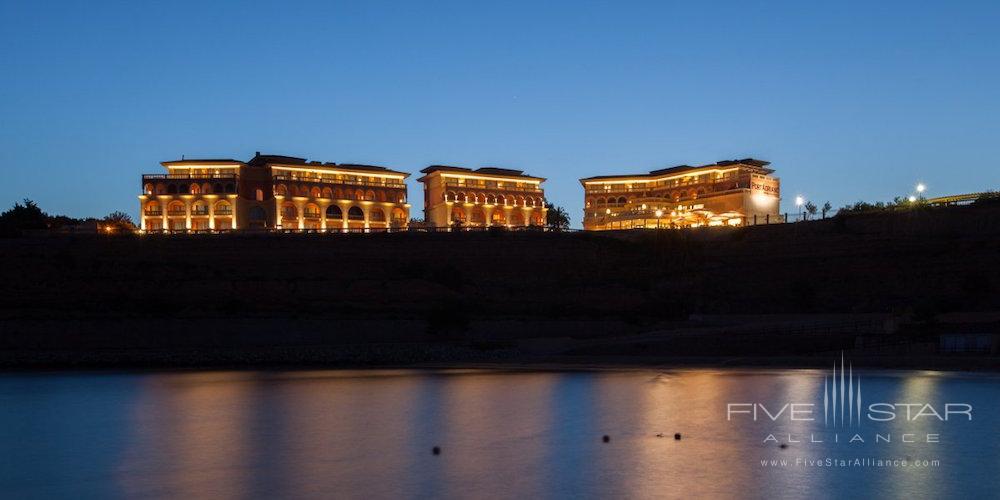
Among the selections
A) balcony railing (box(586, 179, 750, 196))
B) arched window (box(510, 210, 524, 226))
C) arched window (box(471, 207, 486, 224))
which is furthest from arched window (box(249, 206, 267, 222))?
balcony railing (box(586, 179, 750, 196))

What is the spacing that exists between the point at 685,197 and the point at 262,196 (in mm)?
49000

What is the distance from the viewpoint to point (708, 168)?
10169 centimetres

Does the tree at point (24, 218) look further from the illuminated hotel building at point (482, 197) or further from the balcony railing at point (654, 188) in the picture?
the balcony railing at point (654, 188)

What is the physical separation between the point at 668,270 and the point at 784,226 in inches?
488

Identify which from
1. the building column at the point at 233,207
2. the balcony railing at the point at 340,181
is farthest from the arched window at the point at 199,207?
the balcony railing at the point at 340,181

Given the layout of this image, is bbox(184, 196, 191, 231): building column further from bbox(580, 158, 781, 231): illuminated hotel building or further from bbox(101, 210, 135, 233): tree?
bbox(580, 158, 781, 231): illuminated hotel building

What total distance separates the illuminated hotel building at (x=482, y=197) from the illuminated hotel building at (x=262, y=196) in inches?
290

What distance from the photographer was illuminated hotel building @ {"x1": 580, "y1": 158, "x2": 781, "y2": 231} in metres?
93.1

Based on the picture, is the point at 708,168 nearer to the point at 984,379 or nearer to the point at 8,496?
the point at 984,379

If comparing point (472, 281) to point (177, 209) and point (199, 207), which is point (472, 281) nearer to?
point (199, 207)

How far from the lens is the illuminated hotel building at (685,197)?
93088mm

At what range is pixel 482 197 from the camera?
10231 cm

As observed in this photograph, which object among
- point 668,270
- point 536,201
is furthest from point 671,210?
point 668,270

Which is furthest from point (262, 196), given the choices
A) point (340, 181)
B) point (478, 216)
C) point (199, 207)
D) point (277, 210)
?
point (478, 216)
